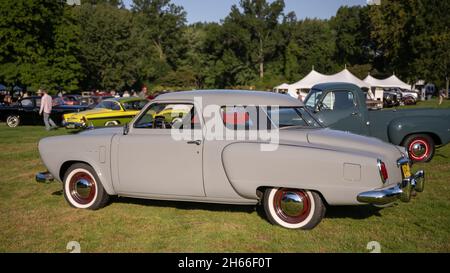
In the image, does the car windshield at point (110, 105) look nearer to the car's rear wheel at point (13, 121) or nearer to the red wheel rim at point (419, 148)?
the car's rear wheel at point (13, 121)

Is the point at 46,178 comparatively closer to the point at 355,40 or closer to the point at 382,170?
the point at 382,170

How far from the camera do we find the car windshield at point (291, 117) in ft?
17.6

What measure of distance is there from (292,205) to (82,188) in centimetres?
294

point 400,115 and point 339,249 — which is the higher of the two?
point 400,115

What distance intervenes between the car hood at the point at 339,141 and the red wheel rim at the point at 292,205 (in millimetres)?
595

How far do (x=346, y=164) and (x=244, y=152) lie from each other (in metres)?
1.16

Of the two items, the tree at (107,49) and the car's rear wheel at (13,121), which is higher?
the tree at (107,49)

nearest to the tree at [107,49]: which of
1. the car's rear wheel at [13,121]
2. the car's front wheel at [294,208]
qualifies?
the car's rear wheel at [13,121]

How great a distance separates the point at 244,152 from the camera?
5070mm

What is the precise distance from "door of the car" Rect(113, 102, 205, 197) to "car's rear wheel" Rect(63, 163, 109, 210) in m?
0.39

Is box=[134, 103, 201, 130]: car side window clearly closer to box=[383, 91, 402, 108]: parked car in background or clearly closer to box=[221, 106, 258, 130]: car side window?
box=[221, 106, 258, 130]: car side window

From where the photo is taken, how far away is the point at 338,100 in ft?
30.8
